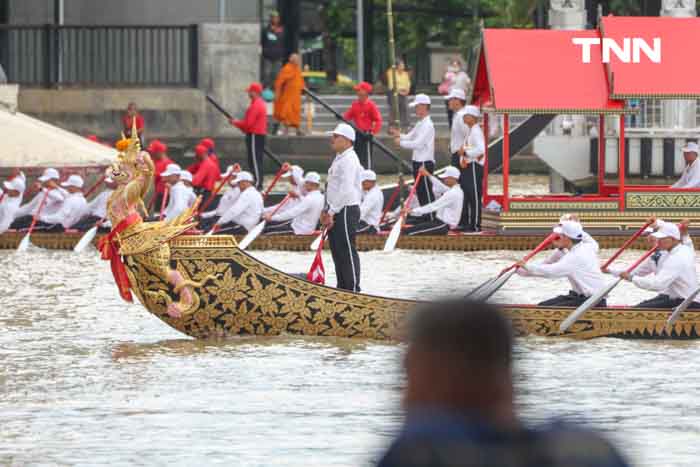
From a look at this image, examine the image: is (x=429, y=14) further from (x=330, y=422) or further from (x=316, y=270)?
(x=330, y=422)

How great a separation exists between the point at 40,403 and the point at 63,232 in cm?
1056

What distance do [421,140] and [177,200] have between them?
2.93 meters

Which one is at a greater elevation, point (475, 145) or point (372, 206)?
point (475, 145)

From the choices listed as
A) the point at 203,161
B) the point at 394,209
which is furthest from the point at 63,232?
the point at 394,209

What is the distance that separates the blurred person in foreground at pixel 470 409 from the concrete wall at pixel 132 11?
3103 cm

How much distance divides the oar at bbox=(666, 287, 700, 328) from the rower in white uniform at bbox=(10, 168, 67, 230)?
10.4 meters

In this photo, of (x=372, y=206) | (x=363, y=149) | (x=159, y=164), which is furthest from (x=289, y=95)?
(x=372, y=206)

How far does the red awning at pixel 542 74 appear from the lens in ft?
65.4

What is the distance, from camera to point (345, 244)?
47.4 ft

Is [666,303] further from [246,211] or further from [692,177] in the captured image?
[246,211]

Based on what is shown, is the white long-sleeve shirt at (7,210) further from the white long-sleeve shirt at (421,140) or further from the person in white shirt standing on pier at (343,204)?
the person in white shirt standing on pier at (343,204)

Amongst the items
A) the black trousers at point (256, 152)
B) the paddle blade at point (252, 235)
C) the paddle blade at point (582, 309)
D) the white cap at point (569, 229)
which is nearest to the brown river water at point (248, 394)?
the paddle blade at point (582, 309)

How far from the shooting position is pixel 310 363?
1257cm

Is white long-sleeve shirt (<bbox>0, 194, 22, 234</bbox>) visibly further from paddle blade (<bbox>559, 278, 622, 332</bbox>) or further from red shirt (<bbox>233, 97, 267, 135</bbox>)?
paddle blade (<bbox>559, 278, 622, 332</bbox>)
